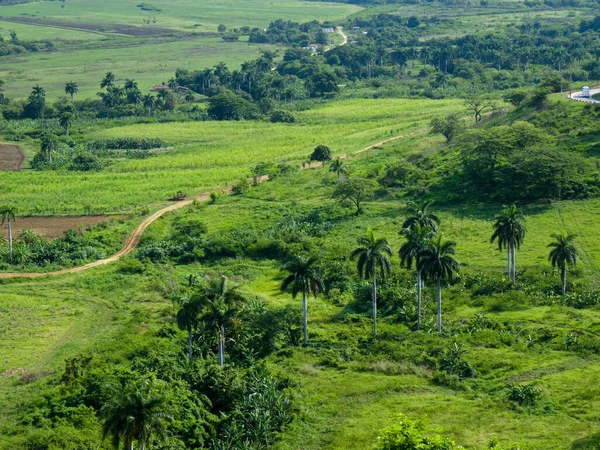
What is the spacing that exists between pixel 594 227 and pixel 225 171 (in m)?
61.9

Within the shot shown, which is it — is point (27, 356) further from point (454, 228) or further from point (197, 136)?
point (197, 136)

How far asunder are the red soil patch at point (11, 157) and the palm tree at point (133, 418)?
105 meters

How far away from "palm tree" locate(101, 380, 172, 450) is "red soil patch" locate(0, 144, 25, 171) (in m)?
105

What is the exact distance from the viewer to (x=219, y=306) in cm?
6575

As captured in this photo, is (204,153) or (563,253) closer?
(563,253)

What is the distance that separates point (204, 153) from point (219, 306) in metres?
90.0

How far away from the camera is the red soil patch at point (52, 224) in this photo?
10606 cm

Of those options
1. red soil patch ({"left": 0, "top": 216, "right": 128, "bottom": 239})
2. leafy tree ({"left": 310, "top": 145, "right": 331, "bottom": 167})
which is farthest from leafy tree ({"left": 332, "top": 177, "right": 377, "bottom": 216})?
red soil patch ({"left": 0, "top": 216, "right": 128, "bottom": 239})

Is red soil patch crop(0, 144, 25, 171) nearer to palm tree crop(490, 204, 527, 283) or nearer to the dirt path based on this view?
the dirt path

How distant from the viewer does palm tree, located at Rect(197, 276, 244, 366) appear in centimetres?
6550

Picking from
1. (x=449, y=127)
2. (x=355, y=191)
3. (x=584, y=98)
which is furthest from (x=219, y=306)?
(x=584, y=98)

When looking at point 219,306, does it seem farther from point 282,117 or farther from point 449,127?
point 282,117

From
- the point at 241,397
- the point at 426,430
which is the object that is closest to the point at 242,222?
the point at 241,397

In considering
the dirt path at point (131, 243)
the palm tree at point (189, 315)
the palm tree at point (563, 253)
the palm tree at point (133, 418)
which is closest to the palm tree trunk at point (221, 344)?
the palm tree at point (189, 315)
